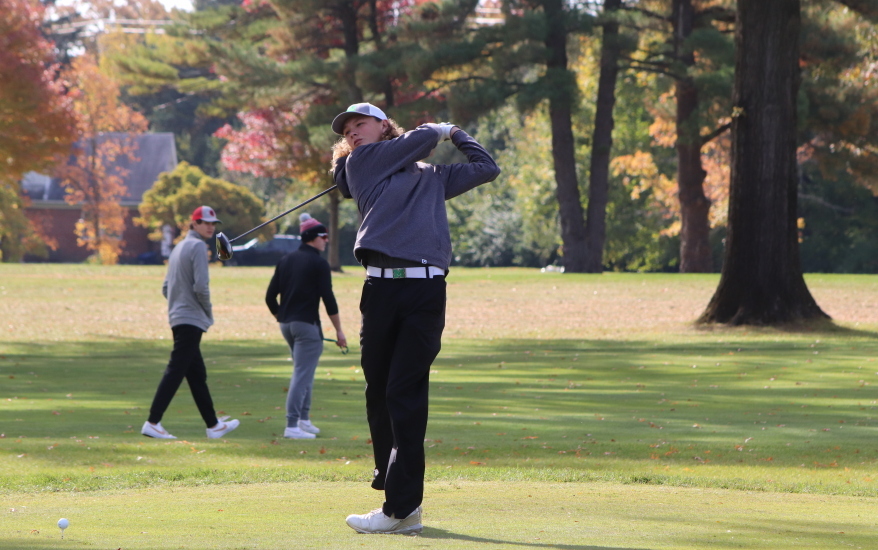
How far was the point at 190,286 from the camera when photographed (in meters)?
10.7

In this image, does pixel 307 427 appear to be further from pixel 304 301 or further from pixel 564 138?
pixel 564 138

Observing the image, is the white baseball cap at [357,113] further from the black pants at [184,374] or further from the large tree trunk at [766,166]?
the large tree trunk at [766,166]

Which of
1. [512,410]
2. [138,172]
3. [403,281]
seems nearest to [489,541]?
[403,281]

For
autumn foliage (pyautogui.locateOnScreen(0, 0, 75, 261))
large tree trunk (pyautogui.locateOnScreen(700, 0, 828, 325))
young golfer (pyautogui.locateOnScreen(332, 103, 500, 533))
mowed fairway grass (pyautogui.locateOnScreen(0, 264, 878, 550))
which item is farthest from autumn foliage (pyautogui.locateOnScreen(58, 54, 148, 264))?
young golfer (pyautogui.locateOnScreen(332, 103, 500, 533))

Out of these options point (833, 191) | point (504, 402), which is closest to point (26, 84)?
point (504, 402)

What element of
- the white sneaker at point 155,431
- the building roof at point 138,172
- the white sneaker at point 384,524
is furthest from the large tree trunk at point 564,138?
the building roof at point 138,172

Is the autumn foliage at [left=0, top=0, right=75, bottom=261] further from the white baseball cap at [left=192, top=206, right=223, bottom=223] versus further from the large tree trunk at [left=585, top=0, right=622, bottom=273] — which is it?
the large tree trunk at [left=585, top=0, right=622, bottom=273]

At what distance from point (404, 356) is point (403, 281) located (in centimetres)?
37

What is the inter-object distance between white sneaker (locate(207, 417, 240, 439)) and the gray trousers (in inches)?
24.0

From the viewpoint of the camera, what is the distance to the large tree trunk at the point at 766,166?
22.3m

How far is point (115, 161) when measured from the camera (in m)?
66.6

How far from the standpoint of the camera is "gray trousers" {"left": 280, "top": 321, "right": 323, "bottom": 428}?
10744 mm

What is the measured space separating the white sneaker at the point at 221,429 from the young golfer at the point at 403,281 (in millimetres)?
5180

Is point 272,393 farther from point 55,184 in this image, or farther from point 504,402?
point 55,184
